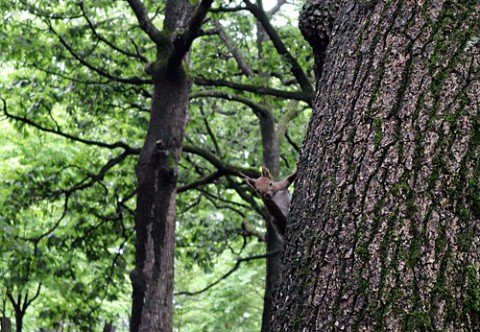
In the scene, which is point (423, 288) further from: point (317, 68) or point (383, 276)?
point (317, 68)

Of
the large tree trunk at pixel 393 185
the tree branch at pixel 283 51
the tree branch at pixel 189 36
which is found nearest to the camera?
the large tree trunk at pixel 393 185

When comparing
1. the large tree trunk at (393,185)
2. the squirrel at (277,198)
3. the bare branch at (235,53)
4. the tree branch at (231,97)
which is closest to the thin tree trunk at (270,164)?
the tree branch at (231,97)

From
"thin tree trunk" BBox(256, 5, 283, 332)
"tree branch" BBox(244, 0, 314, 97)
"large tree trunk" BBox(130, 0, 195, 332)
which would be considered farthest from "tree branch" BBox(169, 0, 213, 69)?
"thin tree trunk" BBox(256, 5, 283, 332)

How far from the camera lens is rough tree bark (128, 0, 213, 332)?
905 cm

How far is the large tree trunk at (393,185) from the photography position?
2104 mm

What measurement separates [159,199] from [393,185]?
24.2 ft

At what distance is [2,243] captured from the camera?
11266 millimetres

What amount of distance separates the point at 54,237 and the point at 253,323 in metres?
10.8

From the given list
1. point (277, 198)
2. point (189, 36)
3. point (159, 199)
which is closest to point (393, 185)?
point (277, 198)

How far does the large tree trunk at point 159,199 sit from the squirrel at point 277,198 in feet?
17.2

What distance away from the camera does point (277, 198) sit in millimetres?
3826

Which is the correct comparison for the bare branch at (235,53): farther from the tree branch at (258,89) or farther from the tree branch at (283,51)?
the tree branch at (283,51)

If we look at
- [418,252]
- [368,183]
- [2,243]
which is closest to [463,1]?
[368,183]

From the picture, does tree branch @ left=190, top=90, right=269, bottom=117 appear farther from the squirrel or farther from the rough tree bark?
the squirrel
